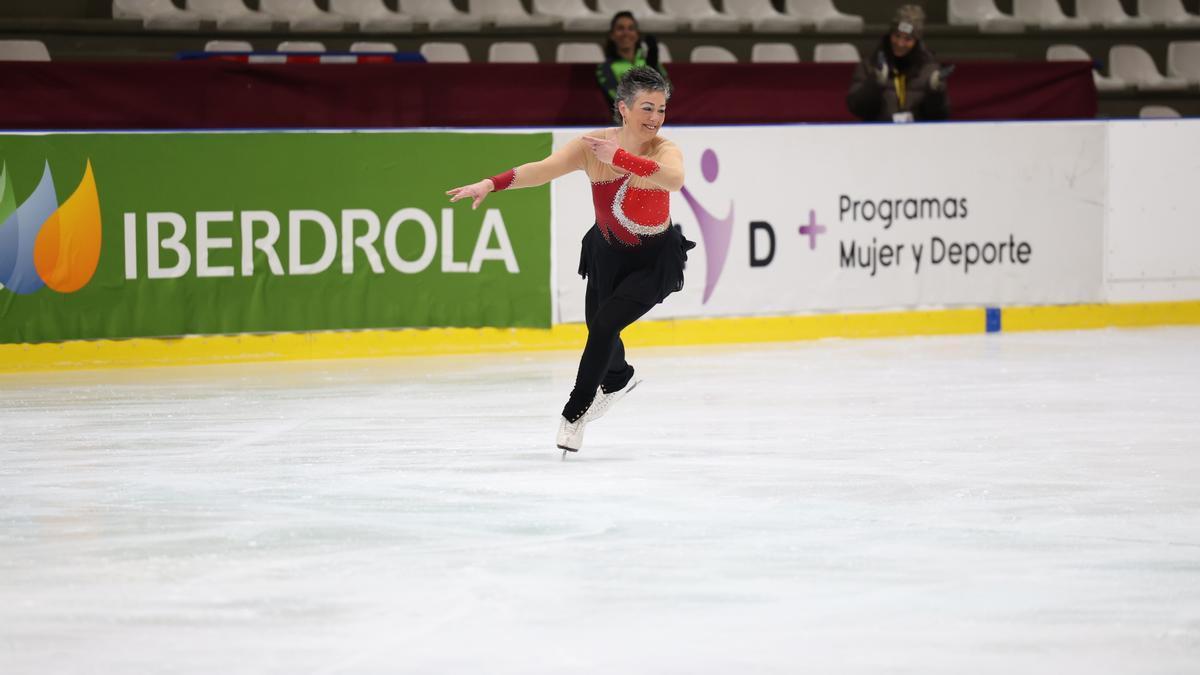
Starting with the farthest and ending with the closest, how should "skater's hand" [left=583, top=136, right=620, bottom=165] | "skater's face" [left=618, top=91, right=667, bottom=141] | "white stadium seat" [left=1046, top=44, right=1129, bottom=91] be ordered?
"white stadium seat" [left=1046, top=44, right=1129, bottom=91] < "skater's face" [left=618, top=91, right=667, bottom=141] < "skater's hand" [left=583, top=136, right=620, bottom=165]

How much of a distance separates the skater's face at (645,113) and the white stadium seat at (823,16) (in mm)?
8664

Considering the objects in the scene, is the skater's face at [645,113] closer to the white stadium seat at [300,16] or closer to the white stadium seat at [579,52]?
the white stadium seat at [579,52]

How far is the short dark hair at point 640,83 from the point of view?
6293 millimetres

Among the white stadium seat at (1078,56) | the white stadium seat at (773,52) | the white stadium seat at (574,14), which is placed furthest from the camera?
the white stadium seat at (1078,56)

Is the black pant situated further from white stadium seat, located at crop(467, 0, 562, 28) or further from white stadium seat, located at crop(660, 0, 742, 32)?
white stadium seat, located at crop(660, 0, 742, 32)

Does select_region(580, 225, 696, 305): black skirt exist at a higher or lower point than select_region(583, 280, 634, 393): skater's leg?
higher

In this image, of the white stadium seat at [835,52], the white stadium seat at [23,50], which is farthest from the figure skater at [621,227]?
the white stadium seat at [835,52]

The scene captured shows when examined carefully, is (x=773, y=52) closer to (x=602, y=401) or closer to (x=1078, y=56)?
(x=1078, y=56)

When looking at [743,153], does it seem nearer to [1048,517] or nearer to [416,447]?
[416,447]

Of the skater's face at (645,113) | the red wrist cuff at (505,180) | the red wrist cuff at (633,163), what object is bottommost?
the red wrist cuff at (505,180)

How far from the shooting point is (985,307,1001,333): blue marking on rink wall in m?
11.3

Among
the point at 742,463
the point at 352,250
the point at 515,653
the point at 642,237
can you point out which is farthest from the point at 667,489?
the point at 352,250

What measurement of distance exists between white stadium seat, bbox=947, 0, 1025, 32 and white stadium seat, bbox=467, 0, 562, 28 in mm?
3633

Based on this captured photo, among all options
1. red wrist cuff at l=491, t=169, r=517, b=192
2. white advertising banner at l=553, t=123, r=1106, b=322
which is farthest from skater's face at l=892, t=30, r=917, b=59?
red wrist cuff at l=491, t=169, r=517, b=192
